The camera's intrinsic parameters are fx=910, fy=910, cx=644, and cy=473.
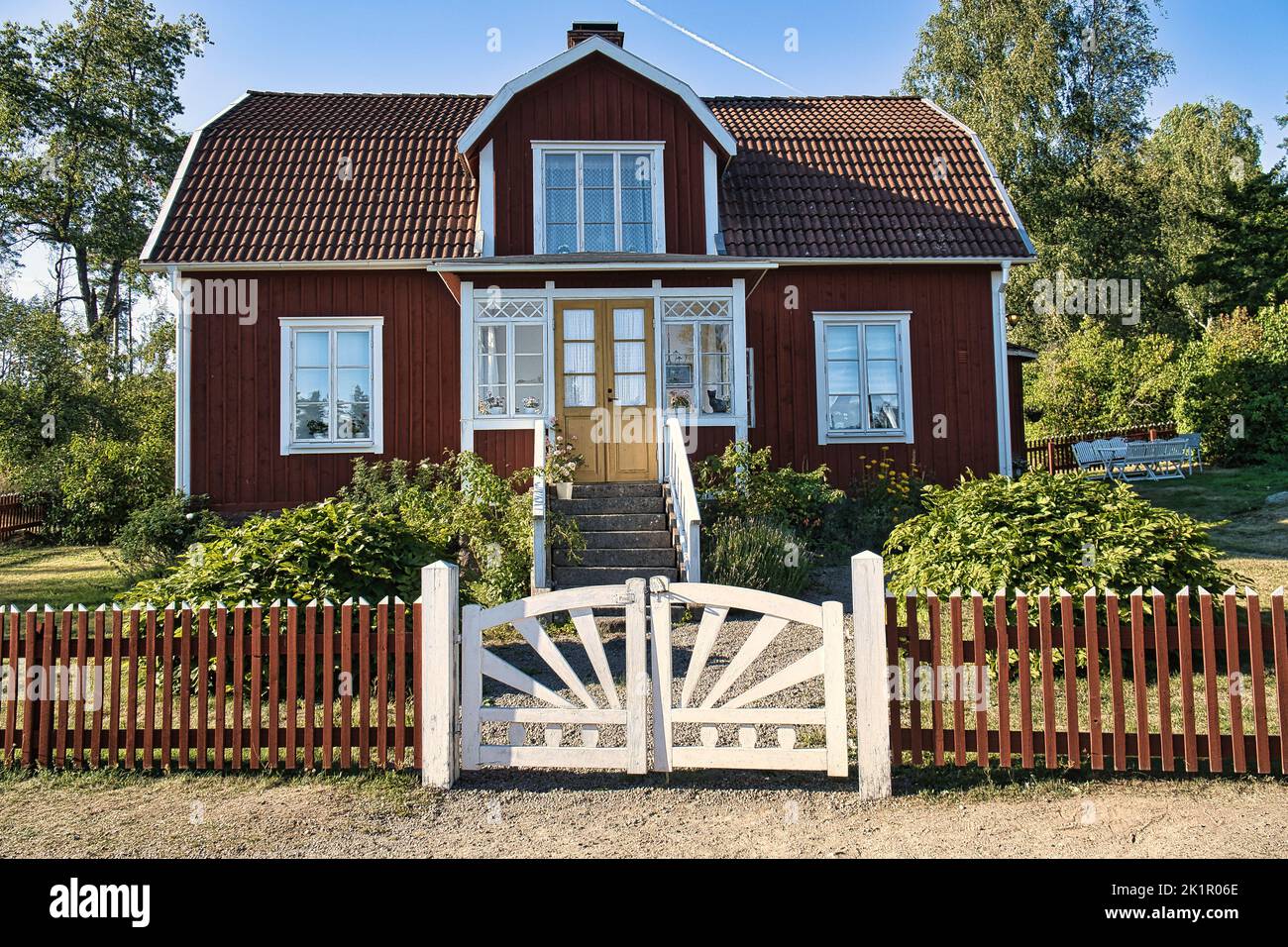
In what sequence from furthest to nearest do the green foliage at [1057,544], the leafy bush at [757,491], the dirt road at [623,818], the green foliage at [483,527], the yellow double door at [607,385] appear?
the yellow double door at [607,385] < the leafy bush at [757,491] < the green foliage at [483,527] < the green foliage at [1057,544] < the dirt road at [623,818]

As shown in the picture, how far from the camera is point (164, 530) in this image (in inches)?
495

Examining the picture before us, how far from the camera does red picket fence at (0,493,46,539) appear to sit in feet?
58.5

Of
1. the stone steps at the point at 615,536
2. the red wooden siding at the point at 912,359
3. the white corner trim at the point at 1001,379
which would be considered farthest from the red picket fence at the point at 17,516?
the white corner trim at the point at 1001,379

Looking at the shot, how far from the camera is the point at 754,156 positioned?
1534 cm

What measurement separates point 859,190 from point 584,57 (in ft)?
15.8

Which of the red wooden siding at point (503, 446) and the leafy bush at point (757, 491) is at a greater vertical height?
the red wooden siding at point (503, 446)

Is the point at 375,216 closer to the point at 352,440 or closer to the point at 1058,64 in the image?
the point at 352,440

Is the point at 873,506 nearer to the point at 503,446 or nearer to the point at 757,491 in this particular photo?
the point at 757,491

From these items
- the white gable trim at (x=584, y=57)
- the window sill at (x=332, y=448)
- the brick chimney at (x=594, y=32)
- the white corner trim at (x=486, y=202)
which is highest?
the brick chimney at (x=594, y=32)

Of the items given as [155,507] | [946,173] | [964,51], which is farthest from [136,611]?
[964,51]

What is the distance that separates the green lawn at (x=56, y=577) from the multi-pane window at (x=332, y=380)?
11.0ft

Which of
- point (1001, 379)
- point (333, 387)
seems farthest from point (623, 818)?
point (1001, 379)

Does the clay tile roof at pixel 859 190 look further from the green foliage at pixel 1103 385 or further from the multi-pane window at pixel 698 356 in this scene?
the green foliage at pixel 1103 385

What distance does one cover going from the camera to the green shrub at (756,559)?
32.6 feet
